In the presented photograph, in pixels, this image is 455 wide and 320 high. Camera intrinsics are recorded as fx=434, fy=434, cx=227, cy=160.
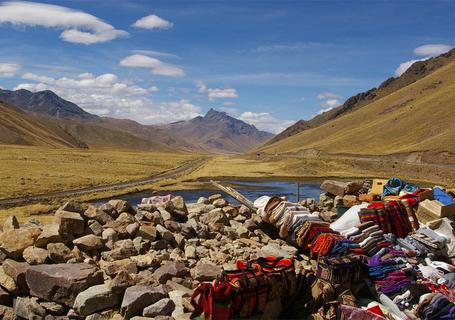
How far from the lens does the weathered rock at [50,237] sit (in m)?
9.17

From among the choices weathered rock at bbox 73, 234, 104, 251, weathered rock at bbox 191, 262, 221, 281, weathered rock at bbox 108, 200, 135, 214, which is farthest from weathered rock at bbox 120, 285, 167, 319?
weathered rock at bbox 108, 200, 135, 214

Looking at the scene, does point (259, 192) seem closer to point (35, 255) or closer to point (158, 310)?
point (35, 255)

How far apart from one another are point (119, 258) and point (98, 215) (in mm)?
1740

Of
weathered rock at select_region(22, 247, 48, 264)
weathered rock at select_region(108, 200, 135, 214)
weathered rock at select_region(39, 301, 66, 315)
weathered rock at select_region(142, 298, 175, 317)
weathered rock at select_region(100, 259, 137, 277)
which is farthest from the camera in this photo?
weathered rock at select_region(108, 200, 135, 214)

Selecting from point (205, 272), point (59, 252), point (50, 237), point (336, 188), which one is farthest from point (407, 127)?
point (59, 252)

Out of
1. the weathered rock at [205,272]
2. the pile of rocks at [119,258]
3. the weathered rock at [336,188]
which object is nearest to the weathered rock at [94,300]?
the pile of rocks at [119,258]

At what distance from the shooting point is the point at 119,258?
9.23 m

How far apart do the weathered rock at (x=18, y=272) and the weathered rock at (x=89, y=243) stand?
1.10 metres

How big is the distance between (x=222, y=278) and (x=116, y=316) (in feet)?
6.69

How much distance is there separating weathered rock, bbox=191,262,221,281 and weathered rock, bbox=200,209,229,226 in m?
2.77

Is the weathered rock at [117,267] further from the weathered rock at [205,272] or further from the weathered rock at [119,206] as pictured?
the weathered rock at [119,206]

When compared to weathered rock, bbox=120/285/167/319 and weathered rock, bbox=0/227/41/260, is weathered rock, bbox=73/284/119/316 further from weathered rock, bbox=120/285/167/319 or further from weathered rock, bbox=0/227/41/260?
weathered rock, bbox=0/227/41/260

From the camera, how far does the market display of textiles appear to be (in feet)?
25.6

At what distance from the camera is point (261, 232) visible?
452 inches
